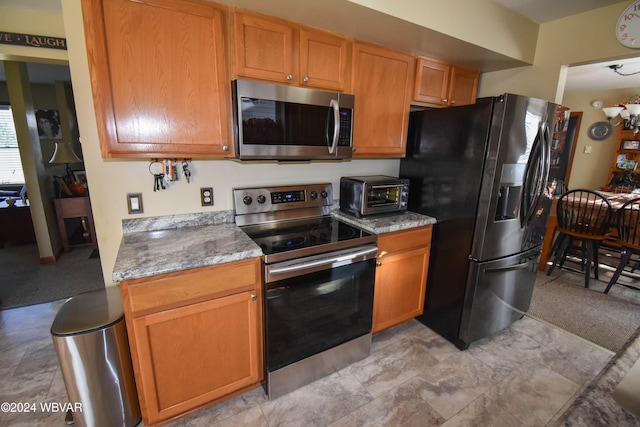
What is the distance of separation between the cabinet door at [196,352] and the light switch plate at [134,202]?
2.39ft

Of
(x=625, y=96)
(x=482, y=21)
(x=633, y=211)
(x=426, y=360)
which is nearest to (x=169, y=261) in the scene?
(x=426, y=360)

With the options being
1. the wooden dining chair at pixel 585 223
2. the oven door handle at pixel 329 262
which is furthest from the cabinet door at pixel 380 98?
the wooden dining chair at pixel 585 223

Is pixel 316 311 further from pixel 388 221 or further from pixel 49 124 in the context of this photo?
pixel 49 124

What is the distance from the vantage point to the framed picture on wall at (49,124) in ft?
16.4

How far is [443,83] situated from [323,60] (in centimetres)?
117

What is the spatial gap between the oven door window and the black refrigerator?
2.33ft

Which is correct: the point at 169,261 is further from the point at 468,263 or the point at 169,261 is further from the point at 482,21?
the point at 482,21

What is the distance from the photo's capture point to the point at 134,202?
5.77ft

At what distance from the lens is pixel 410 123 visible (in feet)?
7.93

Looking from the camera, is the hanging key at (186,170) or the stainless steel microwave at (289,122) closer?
the stainless steel microwave at (289,122)

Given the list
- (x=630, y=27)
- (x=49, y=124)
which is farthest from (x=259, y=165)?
(x=49, y=124)

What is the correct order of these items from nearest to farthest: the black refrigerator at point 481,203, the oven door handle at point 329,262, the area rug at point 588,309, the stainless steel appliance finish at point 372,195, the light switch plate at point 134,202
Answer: the oven door handle at point 329,262
the light switch plate at point 134,202
the black refrigerator at point 481,203
the stainless steel appliance finish at point 372,195
the area rug at point 588,309

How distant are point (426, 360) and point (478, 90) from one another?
245 cm

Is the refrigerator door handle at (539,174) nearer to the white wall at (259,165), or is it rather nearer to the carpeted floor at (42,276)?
the white wall at (259,165)
